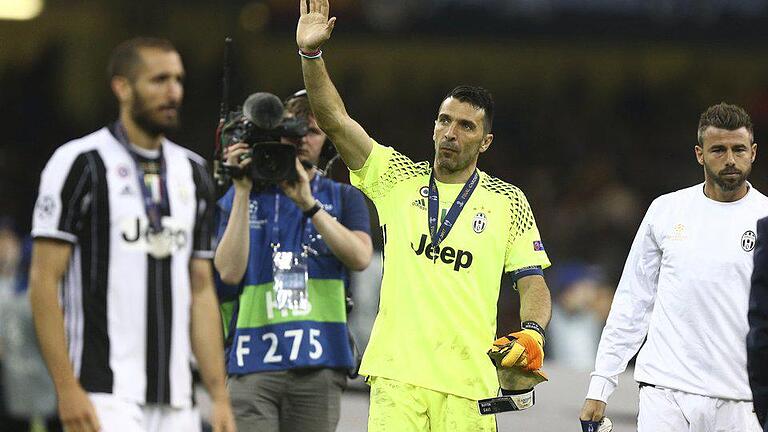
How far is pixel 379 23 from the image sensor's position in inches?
797

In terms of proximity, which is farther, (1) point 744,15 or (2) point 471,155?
(1) point 744,15

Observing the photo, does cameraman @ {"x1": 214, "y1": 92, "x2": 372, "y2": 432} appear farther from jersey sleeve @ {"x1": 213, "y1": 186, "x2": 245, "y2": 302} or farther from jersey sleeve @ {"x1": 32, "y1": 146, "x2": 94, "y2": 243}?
jersey sleeve @ {"x1": 32, "y1": 146, "x2": 94, "y2": 243}

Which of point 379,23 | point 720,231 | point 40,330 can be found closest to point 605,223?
point 379,23

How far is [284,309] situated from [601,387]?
1.48 meters

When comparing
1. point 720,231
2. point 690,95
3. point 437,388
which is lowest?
point 437,388

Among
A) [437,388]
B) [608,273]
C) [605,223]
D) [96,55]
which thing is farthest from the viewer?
[96,55]

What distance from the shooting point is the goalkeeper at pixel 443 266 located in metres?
6.27

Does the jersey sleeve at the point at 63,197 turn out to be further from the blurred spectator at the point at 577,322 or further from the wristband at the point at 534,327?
the blurred spectator at the point at 577,322

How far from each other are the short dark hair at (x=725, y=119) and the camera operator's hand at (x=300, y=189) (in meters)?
1.78

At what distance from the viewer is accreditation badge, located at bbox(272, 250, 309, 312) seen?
22.6ft

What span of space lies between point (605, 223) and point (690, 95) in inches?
155

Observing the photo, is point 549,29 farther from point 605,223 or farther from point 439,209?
point 439,209

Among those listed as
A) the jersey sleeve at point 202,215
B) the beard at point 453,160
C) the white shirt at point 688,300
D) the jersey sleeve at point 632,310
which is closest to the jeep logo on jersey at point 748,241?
the white shirt at point 688,300

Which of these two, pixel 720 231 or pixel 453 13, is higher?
pixel 453 13
